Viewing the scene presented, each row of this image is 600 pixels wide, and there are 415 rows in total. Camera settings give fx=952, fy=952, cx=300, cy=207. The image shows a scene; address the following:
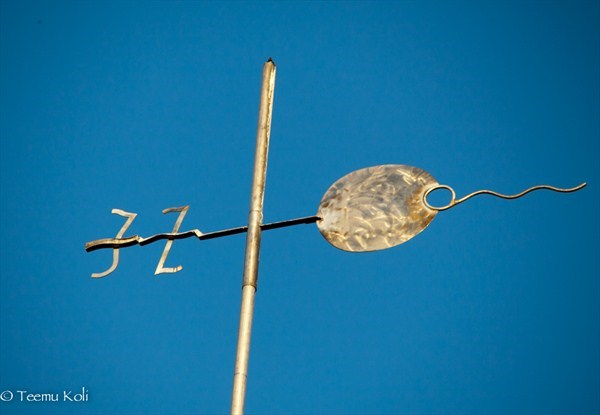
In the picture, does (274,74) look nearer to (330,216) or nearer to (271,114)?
(271,114)

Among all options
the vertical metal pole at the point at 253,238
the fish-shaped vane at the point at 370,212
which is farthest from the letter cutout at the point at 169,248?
the vertical metal pole at the point at 253,238

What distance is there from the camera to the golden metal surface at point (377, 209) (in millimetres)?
Result: 4781

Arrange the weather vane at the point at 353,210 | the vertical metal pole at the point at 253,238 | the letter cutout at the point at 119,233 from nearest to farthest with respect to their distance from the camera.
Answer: the vertical metal pole at the point at 253,238 → the weather vane at the point at 353,210 → the letter cutout at the point at 119,233

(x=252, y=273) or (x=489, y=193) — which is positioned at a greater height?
(x=489, y=193)

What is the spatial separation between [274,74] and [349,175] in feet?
2.25

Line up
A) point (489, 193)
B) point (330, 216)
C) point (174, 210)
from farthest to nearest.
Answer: point (174, 210) < point (330, 216) < point (489, 193)

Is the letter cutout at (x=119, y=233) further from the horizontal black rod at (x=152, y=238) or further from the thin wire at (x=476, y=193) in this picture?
the thin wire at (x=476, y=193)

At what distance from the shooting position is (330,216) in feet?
16.3

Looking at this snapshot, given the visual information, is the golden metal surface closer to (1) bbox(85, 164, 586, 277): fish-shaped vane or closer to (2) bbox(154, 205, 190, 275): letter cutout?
(1) bbox(85, 164, 586, 277): fish-shaped vane

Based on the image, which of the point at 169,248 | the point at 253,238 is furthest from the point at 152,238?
the point at 253,238

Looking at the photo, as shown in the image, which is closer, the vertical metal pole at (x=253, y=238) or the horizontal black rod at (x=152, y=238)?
the vertical metal pole at (x=253, y=238)

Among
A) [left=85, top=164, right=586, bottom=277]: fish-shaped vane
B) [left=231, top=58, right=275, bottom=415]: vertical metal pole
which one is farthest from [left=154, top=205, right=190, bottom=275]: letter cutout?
[left=231, top=58, right=275, bottom=415]: vertical metal pole

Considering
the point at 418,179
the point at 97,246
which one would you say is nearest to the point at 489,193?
the point at 418,179

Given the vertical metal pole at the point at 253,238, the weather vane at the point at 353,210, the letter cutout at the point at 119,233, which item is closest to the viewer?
the vertical metal pole at the point at 253,238
